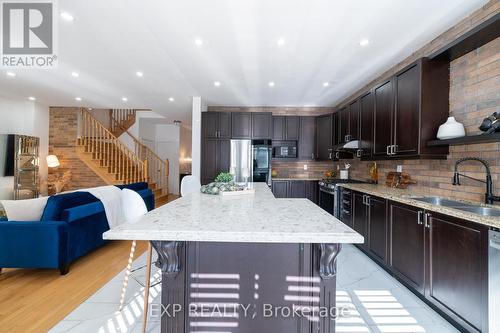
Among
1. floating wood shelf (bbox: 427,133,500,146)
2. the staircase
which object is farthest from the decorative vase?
the staircase

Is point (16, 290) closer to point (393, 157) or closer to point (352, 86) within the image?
point (393, 157)

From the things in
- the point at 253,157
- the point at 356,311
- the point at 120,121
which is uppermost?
the point at 120,121

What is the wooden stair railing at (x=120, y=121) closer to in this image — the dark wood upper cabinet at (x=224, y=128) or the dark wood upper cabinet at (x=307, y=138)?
the dark wood upper cabinet at (x=224, y=128)

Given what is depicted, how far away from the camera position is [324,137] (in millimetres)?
5672

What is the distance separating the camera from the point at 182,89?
494cm

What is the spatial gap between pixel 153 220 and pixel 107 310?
142 cm

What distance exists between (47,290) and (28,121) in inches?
233

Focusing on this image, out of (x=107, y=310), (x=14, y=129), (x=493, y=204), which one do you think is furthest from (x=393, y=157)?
(x=14, y=129)

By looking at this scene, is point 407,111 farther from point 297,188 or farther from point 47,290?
point 47,290

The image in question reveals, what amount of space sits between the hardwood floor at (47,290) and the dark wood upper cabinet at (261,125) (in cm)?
363

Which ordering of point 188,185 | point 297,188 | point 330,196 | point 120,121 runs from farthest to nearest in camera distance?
point 120,121 < point 297,188 < point 330,196 < point 188,185

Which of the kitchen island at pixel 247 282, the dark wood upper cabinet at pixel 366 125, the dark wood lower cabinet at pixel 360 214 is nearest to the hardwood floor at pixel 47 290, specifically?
the kitchen island at pixel 247 282

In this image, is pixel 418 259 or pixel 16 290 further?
pixel 16 290

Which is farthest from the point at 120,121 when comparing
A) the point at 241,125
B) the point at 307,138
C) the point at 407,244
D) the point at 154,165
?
the point at 407,244
